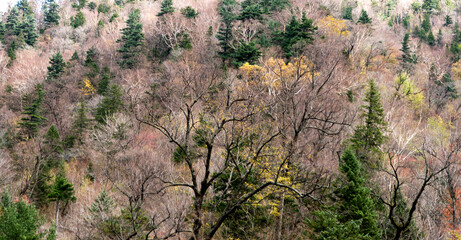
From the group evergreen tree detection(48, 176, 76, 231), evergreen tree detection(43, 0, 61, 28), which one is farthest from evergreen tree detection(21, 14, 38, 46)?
evergreen tree detection(48, 176, 76, 231)

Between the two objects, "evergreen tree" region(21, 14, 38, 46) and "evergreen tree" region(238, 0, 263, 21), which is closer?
"evergreen tree" region(238, 0, 263, 21)

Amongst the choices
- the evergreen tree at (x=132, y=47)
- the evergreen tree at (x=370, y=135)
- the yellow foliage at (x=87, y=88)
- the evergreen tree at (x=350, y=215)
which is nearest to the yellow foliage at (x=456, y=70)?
the evergreen tree at (x=370, y=135)

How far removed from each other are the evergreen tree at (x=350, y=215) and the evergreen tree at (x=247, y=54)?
2139 cm

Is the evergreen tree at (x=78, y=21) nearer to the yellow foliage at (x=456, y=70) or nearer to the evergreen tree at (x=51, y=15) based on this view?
the evergreen tree at (x=51, y=15)

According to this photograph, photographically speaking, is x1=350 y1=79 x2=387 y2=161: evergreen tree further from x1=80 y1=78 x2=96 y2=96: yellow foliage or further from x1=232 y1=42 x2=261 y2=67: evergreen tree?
x1=80 y1=78 x2=96 y2=96: yellow foliage

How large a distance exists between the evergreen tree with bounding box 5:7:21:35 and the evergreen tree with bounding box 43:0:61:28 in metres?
4.70

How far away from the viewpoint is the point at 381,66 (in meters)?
36.5

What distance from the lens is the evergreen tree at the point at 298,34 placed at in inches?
1235

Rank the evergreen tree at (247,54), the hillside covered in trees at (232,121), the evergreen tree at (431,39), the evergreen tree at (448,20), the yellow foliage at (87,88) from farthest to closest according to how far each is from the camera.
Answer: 1. the evergreen tree at (448,20)
2. the evergreen tree at (431,39)
3. the yellow foliage at (87,88)
4. the evergreen tree at (247,54)
5. the hillside covered in trees at (232,121)

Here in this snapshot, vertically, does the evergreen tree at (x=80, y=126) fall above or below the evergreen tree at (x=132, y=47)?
below

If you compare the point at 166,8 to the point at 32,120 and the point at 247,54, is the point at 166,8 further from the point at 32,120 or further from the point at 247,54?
the point at 32,120

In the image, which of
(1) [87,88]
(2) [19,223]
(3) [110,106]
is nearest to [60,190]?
(2) [19,223]

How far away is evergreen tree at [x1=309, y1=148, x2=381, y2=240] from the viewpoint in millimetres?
9219

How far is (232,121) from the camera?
15.5 metres
